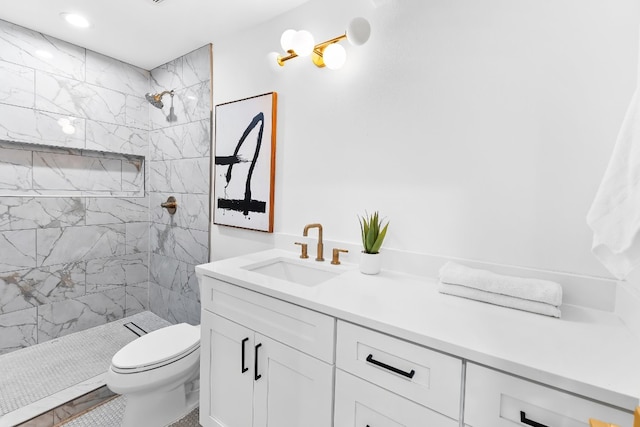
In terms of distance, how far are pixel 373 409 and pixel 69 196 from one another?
2681mm

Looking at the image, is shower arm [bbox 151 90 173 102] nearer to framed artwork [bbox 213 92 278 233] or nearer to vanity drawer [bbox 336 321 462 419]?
framed artwork [bbox 213 92 278 233]

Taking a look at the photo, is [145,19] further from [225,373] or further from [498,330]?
[498,330]

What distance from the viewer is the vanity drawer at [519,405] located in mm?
589

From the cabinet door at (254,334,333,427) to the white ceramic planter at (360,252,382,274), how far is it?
47 centimetres

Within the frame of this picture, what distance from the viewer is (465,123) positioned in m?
1.18

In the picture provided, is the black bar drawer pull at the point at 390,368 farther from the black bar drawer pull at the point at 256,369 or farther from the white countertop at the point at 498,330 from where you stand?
the black bar drawer pull at the point at 256,369

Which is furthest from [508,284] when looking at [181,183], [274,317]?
[181,183]

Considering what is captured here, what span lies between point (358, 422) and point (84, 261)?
2.56m

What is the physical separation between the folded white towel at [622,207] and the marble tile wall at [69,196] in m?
2.23

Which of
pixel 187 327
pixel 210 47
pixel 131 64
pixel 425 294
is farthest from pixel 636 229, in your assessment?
pixel 131 64

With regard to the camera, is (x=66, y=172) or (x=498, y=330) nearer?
(x=498, y=330)

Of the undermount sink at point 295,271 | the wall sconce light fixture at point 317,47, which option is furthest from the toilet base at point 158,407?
the wall sconce light fixture at point 317,47

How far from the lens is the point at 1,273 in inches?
78.0

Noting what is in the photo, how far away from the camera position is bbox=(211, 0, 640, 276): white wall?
977 millimetres
